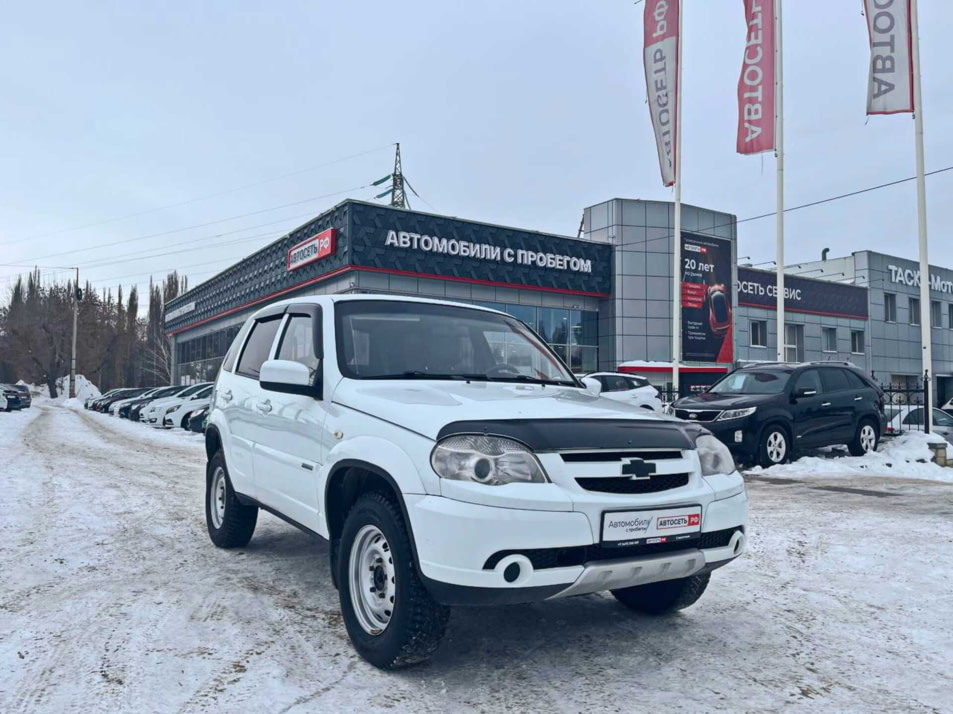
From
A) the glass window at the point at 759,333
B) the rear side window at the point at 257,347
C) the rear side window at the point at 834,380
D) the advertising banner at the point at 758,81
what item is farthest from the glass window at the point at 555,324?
the rear side window at the point at 257,347

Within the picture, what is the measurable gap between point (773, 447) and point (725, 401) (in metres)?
0.99

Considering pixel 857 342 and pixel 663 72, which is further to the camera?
pixel 857 342

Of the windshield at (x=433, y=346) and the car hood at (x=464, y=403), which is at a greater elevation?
the windshield at (x=433, y=346)

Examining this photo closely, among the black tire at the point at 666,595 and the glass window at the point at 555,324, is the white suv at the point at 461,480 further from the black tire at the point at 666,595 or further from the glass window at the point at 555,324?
the glass window at the point at 555,324

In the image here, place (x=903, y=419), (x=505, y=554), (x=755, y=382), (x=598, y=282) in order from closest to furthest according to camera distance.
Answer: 1. (x=505, y=554)
2. (x=755, y=382)
3. (x=903, y=419)
4. (x=598, y=282)

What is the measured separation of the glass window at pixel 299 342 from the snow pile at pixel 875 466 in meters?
8.19

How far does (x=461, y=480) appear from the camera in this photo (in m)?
2.91

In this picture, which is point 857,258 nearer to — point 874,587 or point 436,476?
point 874,587

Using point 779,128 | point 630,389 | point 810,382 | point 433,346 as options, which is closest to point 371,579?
point 433,346

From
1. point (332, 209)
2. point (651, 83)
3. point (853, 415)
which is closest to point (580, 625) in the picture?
point (853, 415)

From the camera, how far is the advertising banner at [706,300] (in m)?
30.3

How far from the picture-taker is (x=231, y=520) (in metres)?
5.43

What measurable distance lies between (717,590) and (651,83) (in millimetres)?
17998

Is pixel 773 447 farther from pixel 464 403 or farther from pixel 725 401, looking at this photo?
pixel 464 403
